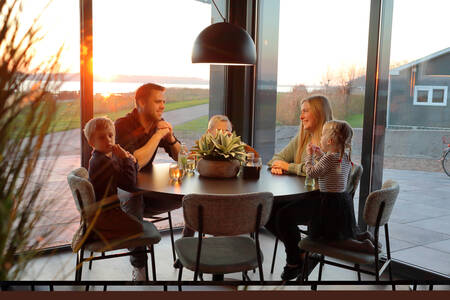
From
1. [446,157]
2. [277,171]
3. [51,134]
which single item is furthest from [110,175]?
[446,157]

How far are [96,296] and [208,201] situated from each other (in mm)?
1680

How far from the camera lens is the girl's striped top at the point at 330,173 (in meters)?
2.71

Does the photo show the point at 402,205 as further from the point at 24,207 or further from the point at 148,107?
the point at 24,207

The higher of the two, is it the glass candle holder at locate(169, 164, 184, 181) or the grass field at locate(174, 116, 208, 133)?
the grass field at locate(174, 116, 208, 133)

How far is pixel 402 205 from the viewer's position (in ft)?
12.0

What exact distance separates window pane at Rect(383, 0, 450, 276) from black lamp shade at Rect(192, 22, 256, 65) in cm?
135

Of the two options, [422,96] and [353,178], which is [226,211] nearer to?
[353,178]

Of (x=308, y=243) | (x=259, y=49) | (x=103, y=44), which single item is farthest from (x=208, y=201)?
(x=259, y=49)

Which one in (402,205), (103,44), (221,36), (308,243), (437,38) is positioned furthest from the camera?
(103,44)

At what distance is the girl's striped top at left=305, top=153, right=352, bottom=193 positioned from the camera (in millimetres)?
2711

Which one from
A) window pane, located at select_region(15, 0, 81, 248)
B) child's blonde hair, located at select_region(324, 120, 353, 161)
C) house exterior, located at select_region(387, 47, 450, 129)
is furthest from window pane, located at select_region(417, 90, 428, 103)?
window pane, located at select_region(15, 0, 81, 248)

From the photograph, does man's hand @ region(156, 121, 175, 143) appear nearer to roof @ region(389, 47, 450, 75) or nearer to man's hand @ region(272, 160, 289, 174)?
man's hand @ region(272, 160, 289, 174)

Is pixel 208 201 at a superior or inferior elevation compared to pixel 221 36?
inferior

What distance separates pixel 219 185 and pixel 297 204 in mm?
695
